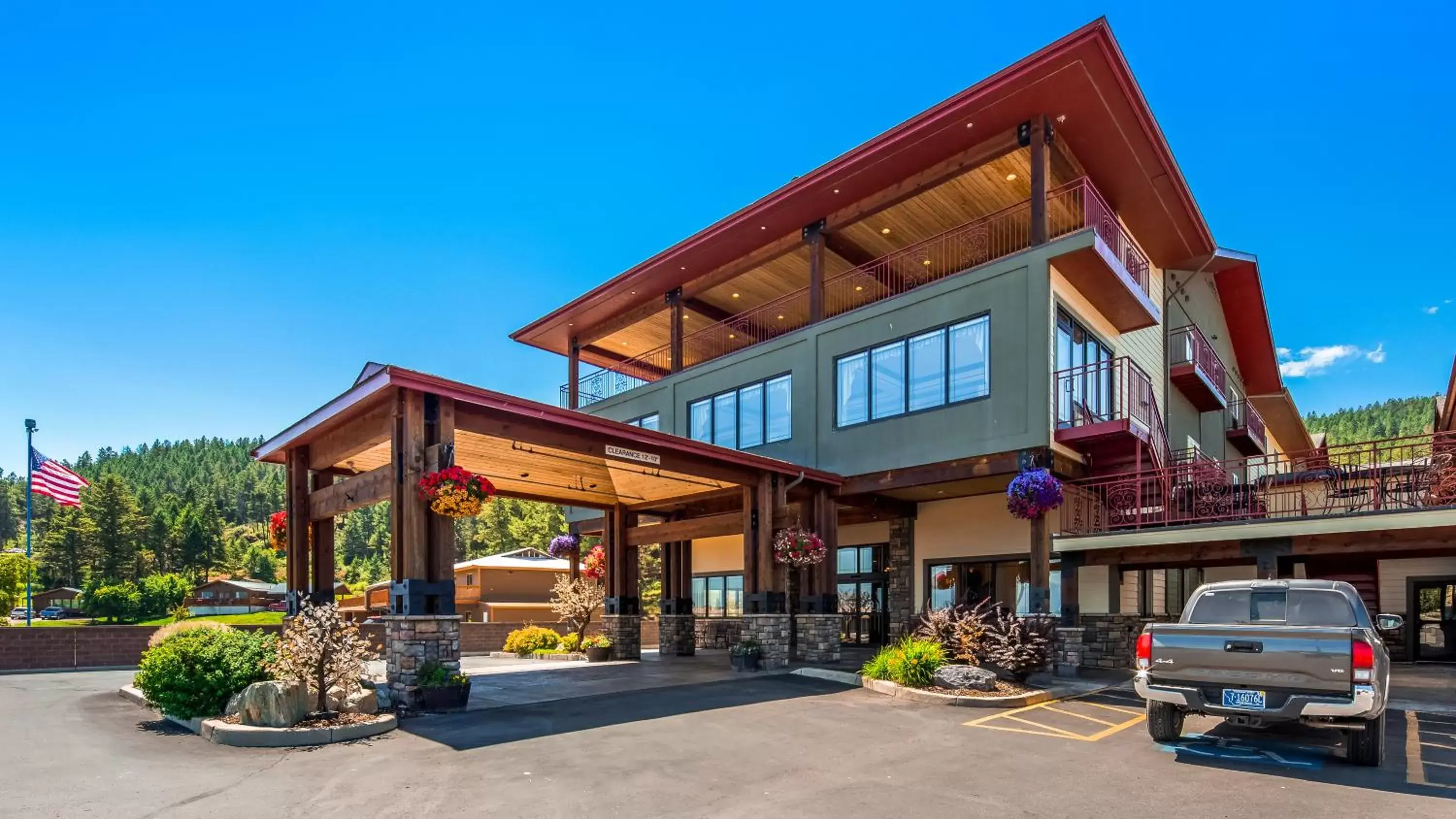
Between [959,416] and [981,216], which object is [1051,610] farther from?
[981,216]

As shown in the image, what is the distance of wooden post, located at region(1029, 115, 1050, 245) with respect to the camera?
15062 mm

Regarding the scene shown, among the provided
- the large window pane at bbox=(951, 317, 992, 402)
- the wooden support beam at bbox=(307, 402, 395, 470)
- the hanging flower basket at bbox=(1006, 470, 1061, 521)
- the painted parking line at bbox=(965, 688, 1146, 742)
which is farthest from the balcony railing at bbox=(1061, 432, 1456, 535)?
the wooden support beam at bbox=(307, 402, 395, 470)

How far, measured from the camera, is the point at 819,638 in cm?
1661

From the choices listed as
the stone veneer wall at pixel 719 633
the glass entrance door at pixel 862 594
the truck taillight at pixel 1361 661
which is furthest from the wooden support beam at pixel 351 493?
the stone veneer wall at pixel 719 633

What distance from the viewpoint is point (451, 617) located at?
10.7 meters

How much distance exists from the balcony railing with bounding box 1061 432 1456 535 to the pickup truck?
14.3 feet

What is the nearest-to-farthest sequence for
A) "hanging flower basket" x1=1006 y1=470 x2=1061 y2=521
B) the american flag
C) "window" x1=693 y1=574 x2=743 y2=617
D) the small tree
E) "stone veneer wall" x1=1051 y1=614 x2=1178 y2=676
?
"hanging flower basket" x1=1006 y1=470 x2=1061 y2=521, "stone veneer wall" x1=1051 y1=614 x2=1178 y2=676, the small tree, "window" x1=693 y1=574 x2=743 y2=617, the american flag

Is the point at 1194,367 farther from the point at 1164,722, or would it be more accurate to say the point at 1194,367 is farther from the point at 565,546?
the point at 565,546

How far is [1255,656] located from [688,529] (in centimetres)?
1197

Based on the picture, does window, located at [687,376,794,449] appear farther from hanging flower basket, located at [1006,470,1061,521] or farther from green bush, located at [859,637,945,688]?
green bush, located at [859,637,945,688]

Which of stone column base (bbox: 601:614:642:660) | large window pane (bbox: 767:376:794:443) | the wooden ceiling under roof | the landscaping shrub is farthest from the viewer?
the landscaping shrub

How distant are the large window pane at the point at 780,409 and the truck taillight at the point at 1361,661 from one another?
12493 millimetres

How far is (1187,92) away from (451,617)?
75.4 feet

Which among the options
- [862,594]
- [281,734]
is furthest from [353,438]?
[862,594]
